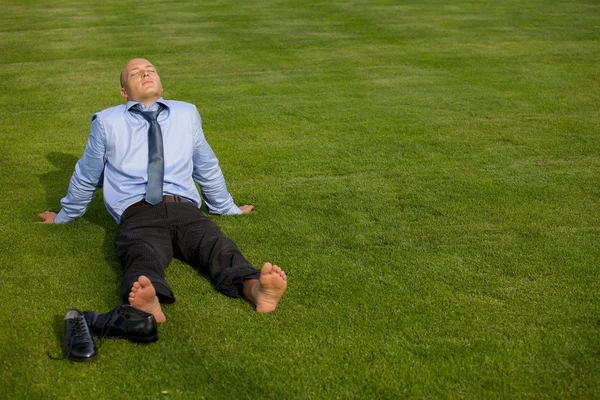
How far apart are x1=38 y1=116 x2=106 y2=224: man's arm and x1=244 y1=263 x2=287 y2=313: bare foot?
1.37 m

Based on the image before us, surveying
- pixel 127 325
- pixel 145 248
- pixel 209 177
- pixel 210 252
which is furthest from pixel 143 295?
pixel 209 177

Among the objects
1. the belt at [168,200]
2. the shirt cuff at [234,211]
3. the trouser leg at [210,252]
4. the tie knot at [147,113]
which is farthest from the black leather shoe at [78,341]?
the shirt cuff at [234,211]

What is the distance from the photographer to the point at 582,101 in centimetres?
857

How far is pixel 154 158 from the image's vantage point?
15.1 feet

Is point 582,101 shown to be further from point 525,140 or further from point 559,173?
point 559,173

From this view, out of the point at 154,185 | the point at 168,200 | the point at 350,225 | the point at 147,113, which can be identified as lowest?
the point at 350,225

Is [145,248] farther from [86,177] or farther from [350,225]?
[350,225]

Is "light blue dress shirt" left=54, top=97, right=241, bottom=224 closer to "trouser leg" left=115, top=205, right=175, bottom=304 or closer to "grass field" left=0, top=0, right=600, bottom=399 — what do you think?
"trouser leg" left=115, top=205, right=175, bottom=304

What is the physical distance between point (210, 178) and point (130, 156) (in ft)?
2.09

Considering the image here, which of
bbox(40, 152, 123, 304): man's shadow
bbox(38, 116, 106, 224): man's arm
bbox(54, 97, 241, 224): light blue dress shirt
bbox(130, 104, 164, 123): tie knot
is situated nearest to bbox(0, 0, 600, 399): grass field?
bbox(40, 152, 123, 304): man's shadow

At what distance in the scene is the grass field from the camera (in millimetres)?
3479

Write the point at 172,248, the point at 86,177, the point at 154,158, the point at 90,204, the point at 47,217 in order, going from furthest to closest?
the point at 90,204 < the point at 47,217 < the point at 86,177 < the point at 154,158 < the point at 172,248

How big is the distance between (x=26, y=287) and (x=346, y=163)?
3.04 m

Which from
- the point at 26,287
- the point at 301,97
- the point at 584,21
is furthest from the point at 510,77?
the point at 26,287
